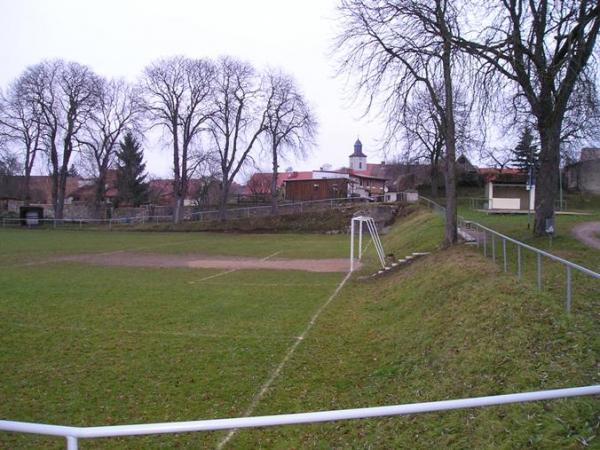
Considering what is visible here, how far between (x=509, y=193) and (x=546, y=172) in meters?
36.1

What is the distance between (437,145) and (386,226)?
1216cm

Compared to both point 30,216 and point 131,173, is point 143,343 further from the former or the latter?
point 131,173

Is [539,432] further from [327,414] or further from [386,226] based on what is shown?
[386,226]

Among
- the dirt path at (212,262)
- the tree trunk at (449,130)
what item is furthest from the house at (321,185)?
the tree trunk at (449,130)

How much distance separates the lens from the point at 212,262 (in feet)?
86.5

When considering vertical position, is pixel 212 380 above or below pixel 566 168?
below

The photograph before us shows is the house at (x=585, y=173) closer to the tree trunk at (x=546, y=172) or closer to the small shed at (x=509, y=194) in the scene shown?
the small shed at (x=509, y=194)

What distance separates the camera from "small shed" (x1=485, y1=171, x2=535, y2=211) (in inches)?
1806

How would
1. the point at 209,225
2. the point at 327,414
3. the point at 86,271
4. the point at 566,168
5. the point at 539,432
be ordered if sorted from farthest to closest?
the point at 566,168 → the point at 209,225 → the point at 86,271 → the point at 539,432 → the point at 327,414

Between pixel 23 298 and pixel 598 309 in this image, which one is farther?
pixel 23 298

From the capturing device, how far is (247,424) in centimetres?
245

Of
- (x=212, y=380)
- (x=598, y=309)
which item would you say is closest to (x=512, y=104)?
(x=598, y=309)

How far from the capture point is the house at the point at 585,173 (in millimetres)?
58469

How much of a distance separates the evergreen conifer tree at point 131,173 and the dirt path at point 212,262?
4529 centimetres
